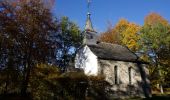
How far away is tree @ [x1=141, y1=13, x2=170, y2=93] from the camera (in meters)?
40.2

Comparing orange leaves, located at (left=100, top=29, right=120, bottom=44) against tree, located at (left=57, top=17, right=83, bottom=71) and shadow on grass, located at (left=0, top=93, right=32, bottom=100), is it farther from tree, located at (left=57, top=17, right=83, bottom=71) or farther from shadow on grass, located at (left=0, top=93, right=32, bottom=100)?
shadow on grass, located at (left=0, top=93, right=32, bottom=100)

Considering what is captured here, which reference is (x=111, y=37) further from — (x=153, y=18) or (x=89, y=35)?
(x=89, y=35)

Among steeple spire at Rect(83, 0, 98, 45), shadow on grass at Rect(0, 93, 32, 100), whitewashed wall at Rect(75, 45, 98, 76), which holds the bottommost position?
shadow on grass at Rect(0, 93, 32, 100)

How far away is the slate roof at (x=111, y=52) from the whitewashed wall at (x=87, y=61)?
2.22 ft

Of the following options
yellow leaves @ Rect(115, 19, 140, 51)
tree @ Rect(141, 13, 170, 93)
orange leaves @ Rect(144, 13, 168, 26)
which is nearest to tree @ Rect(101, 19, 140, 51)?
yellow leaves @ Rect(115, 19, 140, 51)

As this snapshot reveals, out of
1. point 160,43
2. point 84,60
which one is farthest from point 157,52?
point 84,60

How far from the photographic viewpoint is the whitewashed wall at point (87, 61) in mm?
32281

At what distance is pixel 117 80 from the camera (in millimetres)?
32938

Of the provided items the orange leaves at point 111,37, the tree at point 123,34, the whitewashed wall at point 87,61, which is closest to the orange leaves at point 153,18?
the tree at point 123,34

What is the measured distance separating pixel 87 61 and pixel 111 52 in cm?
359

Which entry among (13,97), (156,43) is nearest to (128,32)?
(156,43)

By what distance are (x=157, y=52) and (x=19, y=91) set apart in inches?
882

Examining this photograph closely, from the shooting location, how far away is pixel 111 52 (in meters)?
34.7

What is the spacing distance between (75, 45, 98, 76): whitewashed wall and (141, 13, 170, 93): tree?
11.6 meters
